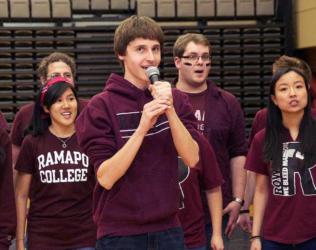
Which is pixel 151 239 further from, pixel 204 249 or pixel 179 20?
pixel 179 20

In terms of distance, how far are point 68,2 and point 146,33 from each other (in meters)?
6.38

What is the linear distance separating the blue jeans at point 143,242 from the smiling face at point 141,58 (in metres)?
0.61

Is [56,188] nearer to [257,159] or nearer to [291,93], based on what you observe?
[257,159]

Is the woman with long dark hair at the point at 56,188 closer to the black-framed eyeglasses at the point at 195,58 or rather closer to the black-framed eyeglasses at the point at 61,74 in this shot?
the black-framed eyeglasses at the point at 61,74

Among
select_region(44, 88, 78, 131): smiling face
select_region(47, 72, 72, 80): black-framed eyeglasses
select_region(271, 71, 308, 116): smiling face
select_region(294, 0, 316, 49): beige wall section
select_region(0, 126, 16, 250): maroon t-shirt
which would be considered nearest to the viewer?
select_region(0, 126, 16, 250): maroon t-shirt

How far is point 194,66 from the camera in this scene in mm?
4352

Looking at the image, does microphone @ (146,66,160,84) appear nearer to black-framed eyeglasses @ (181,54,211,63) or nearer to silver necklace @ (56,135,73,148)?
silver necklace @ (56,135,73,148)

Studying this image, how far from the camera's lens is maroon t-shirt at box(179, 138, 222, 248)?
3725mm

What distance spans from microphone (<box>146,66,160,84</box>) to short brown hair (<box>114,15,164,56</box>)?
0.58ft

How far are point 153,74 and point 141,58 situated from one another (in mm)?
165

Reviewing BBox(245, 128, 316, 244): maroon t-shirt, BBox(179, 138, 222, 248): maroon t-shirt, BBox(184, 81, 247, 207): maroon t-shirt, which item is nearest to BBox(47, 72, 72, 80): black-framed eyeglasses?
BBox(184, 81, 247, 207): maroon t-shirt

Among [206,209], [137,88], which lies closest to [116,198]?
[137,88]

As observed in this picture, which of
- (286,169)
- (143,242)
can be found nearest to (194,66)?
(286,169)

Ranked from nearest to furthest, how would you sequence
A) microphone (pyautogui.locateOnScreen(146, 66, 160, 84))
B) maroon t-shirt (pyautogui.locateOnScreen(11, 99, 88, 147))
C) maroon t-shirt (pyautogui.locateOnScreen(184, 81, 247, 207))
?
microphone (pyautogui.locateOnScreen(146, 66, 160, 84)) → maroon t-shirt (pyautogui.locateOnScreen(184, 81, 247, 207)) → maroon t-shirt (pyautogui.locateOnScreen(11, 99, 88, 147))
